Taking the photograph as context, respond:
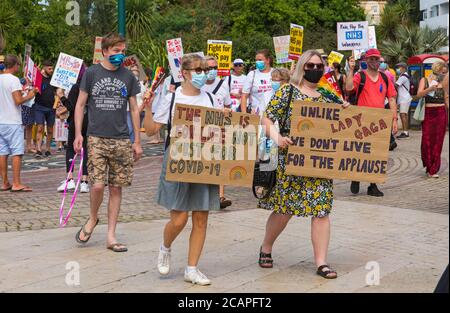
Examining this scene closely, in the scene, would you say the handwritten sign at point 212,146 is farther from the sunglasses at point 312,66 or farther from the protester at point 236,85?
the protester at point 236,85

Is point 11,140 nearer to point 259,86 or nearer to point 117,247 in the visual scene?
point 259,86

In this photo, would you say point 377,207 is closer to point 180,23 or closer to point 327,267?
point 327,267

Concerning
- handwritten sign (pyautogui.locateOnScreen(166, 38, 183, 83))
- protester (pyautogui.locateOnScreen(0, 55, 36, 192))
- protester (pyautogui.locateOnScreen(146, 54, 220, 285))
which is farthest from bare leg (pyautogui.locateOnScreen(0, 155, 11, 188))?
protester (pyautogui.locateOnScreen(146, 54, 220, 285))

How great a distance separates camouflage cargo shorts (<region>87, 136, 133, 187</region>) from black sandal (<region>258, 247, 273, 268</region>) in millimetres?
1477

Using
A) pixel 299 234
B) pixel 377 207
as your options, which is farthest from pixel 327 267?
pixel 377 207

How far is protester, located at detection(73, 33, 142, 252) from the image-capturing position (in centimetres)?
666

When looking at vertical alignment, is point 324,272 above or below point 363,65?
below

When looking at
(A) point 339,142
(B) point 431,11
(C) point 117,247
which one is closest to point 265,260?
(A) point 339,142

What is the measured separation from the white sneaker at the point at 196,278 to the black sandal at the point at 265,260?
2.32ft

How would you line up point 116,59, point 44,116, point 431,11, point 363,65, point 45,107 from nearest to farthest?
point 116,59, point 363,65, point 45,107, point 44,116, point 431,11

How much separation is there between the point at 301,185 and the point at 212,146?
827 mm

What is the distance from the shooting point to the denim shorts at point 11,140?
405 inches

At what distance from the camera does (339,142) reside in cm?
583
